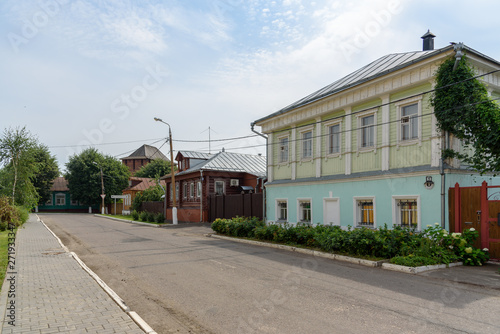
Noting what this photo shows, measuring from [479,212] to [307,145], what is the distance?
8671 mm

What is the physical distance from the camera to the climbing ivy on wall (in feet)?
34.8

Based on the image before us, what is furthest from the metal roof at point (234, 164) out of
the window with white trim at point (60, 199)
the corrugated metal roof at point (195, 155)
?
the window with white trim at point (60, 199)

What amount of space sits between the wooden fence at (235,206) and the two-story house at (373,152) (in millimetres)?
3617

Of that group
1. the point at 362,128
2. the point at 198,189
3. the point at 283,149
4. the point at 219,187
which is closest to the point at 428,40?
the point at 362,128

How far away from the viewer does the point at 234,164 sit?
108ft

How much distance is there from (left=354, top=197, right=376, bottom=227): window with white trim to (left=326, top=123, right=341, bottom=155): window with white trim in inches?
99.2

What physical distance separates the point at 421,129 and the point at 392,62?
4.53m

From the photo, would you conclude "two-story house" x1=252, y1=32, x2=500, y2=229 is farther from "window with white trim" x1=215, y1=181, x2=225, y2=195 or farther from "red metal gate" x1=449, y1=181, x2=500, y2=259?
"window with white trim" x1=215, y1=181, x2=225, y2=195

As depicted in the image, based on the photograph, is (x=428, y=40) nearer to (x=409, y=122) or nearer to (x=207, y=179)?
(x=409, y=122)

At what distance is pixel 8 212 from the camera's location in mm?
21906

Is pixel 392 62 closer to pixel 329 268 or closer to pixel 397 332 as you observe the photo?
pixel 329 268

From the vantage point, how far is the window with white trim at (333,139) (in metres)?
16.2

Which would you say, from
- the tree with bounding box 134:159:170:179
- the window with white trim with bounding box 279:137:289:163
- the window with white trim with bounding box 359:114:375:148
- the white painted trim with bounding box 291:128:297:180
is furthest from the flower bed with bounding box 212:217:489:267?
the tree with bounding box 134:159:170:179

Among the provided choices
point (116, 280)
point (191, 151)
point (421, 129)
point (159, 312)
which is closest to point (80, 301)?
point (159, 312)
